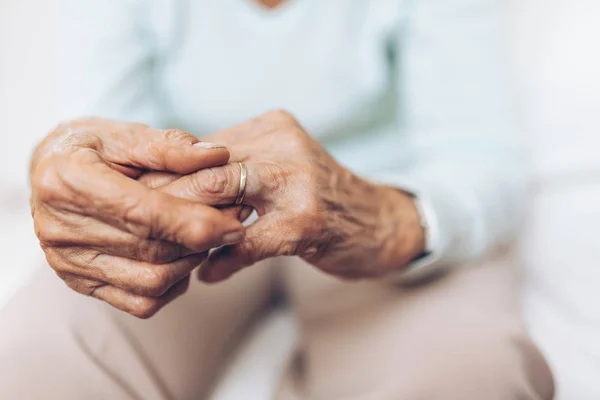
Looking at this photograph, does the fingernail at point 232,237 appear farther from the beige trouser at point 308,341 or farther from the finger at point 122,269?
the beige trouser at point 308,341

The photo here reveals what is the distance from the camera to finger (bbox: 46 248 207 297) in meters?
0.43

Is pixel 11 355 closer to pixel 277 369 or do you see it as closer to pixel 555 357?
pixel 277 369

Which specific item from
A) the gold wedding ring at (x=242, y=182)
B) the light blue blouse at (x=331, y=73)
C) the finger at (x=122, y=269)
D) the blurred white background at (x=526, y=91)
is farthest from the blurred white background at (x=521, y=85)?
the gold wedding ring at (x=242, y=182)

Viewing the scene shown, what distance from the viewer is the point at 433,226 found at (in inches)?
24.8

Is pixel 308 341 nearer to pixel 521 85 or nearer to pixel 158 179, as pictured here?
pixel 158 179

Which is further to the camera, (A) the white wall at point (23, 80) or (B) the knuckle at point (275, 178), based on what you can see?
(A) the white wall at point (23, 80)

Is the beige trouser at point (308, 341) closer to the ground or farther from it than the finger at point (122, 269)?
closer to the ground

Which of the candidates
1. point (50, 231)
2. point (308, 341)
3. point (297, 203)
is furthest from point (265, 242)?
point (308, 341)

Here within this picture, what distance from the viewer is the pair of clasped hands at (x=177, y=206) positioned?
1.30ft

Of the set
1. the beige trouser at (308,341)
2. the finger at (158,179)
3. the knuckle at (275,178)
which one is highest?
the finger at (158,179)

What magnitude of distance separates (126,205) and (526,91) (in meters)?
0.74

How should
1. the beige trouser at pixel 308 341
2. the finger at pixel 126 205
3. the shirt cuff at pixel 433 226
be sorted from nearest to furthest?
the finger at pixel 126 205 → the beige trouser at pixel 308 341 → the shirt cuff at pixel 433 226

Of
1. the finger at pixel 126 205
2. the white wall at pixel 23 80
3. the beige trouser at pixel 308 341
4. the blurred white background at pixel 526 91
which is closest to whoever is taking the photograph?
the finger at pixel 126 205

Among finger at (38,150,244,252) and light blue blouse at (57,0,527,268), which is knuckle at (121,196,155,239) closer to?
finger at (38,150,244,252)
